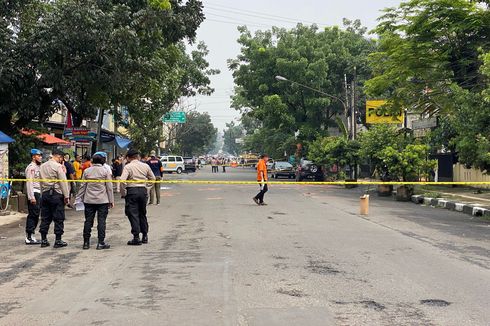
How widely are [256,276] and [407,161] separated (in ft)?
53.8

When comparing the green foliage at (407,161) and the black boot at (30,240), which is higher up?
the green foliage at (407,161)

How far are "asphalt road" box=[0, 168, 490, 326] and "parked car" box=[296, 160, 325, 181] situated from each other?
22906mm

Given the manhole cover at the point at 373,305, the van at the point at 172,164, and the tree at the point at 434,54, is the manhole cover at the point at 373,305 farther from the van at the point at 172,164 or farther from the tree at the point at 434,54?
the van at the point at 172,164

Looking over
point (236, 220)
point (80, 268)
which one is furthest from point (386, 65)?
point (80, 268)

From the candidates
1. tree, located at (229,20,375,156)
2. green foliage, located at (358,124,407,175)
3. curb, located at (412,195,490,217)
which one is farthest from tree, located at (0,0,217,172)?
tree, located at (229,20,375,156)

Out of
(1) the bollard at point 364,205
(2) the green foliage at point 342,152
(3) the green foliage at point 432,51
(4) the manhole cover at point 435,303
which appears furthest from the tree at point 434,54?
(4) the manhole cover at point 435,303

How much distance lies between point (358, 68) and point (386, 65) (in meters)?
18.1

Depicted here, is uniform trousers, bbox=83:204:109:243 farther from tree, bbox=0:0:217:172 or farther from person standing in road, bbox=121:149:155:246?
tree, bbox=0:0:217:172

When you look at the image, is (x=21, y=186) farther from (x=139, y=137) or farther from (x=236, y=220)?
(x=139, y=137)

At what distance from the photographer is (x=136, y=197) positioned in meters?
10.2

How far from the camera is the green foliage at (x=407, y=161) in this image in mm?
22234

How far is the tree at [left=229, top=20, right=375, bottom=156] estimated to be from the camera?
42.5 meters

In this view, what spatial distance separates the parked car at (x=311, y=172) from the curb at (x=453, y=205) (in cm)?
1403

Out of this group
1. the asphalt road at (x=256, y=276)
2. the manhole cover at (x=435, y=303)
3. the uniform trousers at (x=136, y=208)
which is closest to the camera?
the asphalt road at (x=256, y=276)
